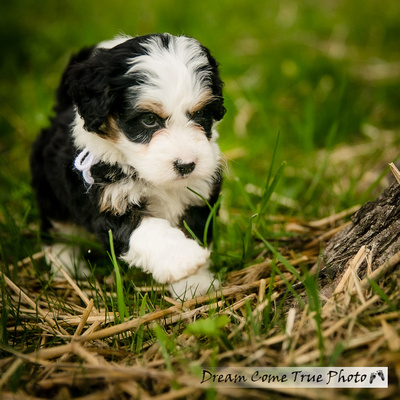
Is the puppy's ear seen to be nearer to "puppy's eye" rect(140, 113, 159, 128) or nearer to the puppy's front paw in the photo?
"puppy's eye" rect(140, 113, 159, 128)

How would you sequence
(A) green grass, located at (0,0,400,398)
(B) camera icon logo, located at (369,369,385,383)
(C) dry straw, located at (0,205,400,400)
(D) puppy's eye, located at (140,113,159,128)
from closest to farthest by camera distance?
(B) camera icon logo, located at (369,369,385,383)
(C) dry straw, located at (0,205,400,400)
(A) green grass, located at (0,0,400,398)
(D) puppy's eye, located at (140,113,159,128)

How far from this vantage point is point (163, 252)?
2375 mm

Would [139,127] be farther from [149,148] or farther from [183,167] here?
[183,167]

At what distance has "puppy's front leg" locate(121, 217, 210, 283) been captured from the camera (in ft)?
7.59

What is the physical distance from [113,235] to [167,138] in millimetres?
679

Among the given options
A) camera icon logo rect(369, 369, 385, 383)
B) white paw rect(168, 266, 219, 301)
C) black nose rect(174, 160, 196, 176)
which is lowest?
camera icon logo rect(369, 369, 385, 383)

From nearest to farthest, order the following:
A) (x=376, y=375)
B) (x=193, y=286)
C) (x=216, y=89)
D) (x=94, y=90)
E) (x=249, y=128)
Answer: (x=376, y=375) < (x=94, y=90) < (x=216, y=89) < (x=193, y=286) < (x=249, y=128)

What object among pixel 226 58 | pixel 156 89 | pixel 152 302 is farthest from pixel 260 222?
pixel 226 58

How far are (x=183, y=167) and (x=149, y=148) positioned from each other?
0.77 feet

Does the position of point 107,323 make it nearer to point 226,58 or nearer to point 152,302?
point 152,302

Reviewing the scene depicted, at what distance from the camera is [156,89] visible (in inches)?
95.4

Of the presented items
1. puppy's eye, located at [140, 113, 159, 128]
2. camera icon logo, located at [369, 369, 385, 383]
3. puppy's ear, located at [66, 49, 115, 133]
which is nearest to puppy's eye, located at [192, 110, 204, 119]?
puppy's eye, located at [140, 113, 159, 128]

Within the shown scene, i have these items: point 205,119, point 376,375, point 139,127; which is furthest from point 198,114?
point 376,375

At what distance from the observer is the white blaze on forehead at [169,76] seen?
2430mm
